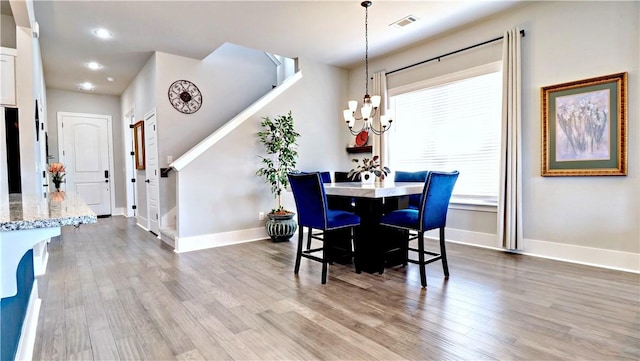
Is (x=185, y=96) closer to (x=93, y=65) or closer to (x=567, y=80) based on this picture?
(x=93, y=65)

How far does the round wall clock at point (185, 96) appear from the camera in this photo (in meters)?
4.91

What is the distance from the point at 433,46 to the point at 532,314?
3.62m

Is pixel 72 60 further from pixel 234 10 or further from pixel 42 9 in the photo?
pixel 234 10

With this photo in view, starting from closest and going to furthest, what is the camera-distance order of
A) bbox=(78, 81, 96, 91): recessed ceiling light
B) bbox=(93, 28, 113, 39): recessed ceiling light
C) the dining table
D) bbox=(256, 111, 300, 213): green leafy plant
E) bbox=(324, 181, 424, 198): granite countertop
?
bbox=(324, 181, 424, 198): granite countertop → the dining table → bbox=(93, 28, 113, 39): recessed ceiling light → bbox=(256, 111, 300, 213): green leafy plant → bbox=(78, 81, 96, 91): recessed ceiling light

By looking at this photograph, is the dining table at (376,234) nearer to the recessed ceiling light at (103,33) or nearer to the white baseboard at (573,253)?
the white baseboard at (573,253)

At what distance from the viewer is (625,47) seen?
10.2 feet

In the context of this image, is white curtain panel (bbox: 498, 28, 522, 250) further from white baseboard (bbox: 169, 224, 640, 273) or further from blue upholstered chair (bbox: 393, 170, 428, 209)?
blue upholstered chair (bbox: 393, 170, 428, 209)

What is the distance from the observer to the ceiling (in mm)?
3525

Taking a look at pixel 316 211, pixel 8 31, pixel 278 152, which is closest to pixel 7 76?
pixel 8 31

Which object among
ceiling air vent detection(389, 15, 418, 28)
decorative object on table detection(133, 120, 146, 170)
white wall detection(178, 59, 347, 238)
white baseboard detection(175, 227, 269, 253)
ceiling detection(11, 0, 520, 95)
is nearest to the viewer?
ceiling detection(11, 0, 520, 95)

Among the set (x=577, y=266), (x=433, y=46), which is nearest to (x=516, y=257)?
(x=577, y=266)

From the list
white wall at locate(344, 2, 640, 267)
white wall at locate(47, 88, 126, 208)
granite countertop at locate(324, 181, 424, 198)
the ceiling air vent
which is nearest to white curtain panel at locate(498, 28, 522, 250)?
white wall at locate(344, 2, 640, 267)

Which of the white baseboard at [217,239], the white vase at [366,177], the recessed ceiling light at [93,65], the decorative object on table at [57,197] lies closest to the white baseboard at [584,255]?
the white vase at [366,177]

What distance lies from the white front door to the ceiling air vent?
21.5 ft
